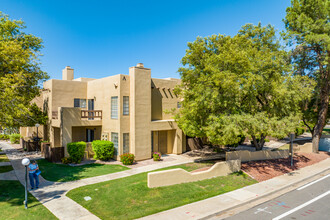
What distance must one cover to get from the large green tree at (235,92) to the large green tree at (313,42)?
4.69 m

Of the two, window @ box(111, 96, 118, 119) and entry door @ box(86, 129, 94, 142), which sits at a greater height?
window @ box(111, 96, 118, 119)

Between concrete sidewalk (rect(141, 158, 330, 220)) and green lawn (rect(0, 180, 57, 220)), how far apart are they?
4264mm

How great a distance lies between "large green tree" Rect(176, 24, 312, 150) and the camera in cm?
1439

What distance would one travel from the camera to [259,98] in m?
17.9

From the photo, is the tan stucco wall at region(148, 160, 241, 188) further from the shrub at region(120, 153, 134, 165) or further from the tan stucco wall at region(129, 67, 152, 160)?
the tan stucco wall at region(129, 67, 152, 160)

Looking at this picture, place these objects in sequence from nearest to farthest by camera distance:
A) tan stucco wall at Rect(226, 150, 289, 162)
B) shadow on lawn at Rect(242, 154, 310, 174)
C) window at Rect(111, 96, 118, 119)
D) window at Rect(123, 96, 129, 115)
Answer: shadow on lawn at Rect(242, 154, 310, 174), tan stucco wall at Rect(226, 150, 289, 162), window at Rect(123, 96, 129, 115), window at Rect(111, 96, 118, 119)

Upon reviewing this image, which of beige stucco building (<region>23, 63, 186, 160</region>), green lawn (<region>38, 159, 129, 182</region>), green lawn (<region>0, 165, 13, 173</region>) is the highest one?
beige stucco building (<region>23, 63, 186, 160</region>)

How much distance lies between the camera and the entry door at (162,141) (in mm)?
21500

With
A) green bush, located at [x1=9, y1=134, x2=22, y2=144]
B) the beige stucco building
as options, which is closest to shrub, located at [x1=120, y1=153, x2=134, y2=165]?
the beige stucco building

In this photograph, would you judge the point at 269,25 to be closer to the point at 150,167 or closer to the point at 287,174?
the point at 287,174

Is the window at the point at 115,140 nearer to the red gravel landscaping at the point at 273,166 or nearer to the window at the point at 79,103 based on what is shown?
the window at the point at 79,103

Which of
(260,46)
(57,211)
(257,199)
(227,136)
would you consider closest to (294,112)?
(260,46)

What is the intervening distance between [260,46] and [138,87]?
1145 cm

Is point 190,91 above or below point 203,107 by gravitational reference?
above
